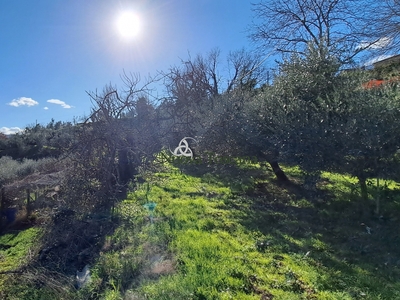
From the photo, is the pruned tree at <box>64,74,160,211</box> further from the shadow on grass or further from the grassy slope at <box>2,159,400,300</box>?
the shadow on grass

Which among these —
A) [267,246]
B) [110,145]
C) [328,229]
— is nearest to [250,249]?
[267,246]

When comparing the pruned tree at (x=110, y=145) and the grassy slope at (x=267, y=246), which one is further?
the pruned tree at (x=110, y=145)

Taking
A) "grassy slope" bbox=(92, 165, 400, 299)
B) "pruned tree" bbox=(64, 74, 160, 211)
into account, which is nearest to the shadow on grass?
"grassy slope" bbox=(92, 165, 400, 299)

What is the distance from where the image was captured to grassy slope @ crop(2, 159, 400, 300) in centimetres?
308

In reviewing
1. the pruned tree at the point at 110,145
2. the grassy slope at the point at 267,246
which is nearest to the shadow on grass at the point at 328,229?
the grassy slope at the point at 267,246

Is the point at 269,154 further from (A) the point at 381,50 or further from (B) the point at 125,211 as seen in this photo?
(A) the point at 381,50

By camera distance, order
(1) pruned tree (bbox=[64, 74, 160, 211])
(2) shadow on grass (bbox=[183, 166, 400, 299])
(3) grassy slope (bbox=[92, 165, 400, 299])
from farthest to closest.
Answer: (1) pruned tree (bbox=[64, 74, 160, 211]) < (2) shadow on grass (bbox=[183, 166, 400, 299]) < (3) grassy slope (bbox=[92, 165, 400, 299])

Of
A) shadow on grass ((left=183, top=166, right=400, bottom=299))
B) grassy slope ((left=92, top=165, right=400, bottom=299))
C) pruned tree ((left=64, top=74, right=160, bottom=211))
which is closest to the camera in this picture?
grassy slope ((left=92, top=165, right=400, bottom=299))

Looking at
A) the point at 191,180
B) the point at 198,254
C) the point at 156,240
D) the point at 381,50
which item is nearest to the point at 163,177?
the point at 191,180

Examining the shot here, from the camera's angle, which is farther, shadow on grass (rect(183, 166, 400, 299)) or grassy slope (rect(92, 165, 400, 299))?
shadow on grass (rect(183, 166, 400, 299))

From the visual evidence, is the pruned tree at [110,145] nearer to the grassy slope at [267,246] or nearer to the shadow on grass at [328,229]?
the grassy slope at [267,246]

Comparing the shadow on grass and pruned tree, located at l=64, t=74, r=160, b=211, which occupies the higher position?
pruned tree, located at l=64, t=74, r=160, b=211

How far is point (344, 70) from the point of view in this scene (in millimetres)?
6945

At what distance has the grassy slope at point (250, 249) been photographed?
10.1 ft
